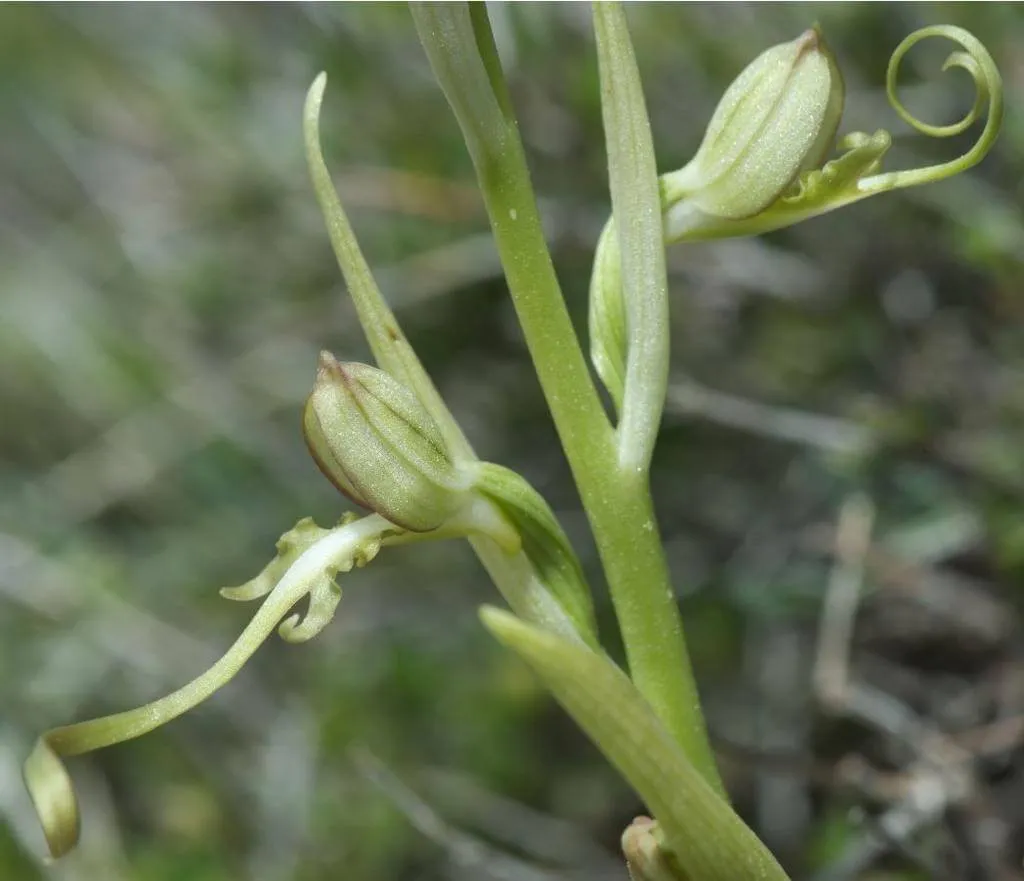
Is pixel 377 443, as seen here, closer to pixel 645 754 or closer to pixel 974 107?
pixel 645 754

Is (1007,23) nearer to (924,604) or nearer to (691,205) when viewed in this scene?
(924,604)

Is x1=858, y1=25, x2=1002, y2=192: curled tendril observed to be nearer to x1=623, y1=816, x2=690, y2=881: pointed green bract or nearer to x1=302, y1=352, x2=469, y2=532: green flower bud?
x1=302, y1=352, x2=469, y2=532: green flower bud

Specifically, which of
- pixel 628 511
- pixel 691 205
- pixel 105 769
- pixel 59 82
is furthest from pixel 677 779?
pixel 59 82

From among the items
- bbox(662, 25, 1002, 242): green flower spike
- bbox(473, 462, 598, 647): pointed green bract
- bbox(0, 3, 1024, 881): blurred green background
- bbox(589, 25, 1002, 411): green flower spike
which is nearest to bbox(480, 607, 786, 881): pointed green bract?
bbox(473, 462, 598, 647): pointed green bract

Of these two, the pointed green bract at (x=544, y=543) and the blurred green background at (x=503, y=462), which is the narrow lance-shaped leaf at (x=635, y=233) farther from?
the blurred green background at (x=503, y=462)

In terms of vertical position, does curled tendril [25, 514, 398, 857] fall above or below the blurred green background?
above

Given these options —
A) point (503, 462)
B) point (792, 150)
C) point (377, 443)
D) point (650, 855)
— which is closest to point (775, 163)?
point (792, 150)

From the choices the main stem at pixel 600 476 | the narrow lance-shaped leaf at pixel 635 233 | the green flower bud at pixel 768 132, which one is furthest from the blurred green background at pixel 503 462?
the green flower bud at pixel 768 132
